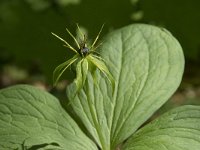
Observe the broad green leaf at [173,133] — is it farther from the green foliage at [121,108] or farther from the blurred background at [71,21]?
the blurred background at [71,21]

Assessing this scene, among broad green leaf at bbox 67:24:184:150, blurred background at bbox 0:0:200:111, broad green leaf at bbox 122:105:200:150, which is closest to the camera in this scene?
broad green leaf at bbox 122:105:200:150

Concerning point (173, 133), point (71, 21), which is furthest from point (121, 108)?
point (71, 21)

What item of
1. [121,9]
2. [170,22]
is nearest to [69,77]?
[121,9]

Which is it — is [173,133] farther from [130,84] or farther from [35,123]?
[35,123]

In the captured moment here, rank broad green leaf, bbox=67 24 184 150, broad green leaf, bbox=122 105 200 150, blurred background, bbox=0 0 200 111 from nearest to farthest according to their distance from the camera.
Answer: broad green leaf, bbox=122 105 200 150
broad green leaf, bbox=67 24 184 150
blurred background, bbox=0 0 200 111

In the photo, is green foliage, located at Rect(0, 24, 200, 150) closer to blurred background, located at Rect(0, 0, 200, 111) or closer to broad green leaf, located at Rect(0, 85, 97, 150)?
broad green leaf, located at Rect(0, 85, 97, 150)

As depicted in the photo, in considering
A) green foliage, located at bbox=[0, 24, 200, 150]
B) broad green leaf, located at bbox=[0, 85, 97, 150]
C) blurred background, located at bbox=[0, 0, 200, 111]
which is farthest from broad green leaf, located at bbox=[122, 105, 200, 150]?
blurred background, located at bbox=[0, 0, 200, 111]
